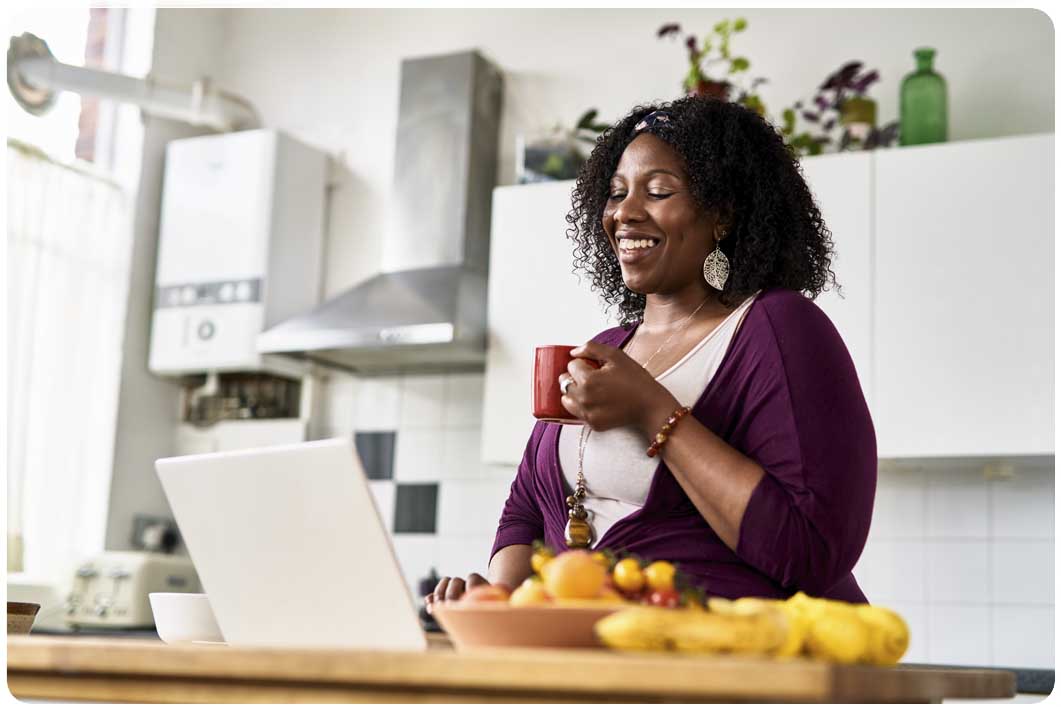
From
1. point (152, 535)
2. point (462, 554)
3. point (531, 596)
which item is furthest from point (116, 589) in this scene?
point (531, 596)

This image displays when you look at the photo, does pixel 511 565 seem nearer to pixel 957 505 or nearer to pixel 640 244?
pixel 640 244

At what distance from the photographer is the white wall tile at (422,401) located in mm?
3949

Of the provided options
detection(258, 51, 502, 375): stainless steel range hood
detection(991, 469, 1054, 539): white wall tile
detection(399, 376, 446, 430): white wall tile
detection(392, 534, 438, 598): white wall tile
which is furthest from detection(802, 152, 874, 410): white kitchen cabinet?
detection(392, 534, 438, 598): white wall tile

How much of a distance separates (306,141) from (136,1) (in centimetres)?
72

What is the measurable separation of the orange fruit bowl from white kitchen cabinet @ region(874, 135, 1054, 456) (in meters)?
2.26

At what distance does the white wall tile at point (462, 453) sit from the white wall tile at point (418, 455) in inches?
0.8

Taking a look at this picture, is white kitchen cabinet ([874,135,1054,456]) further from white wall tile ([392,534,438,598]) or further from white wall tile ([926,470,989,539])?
white wall tile ([392,534,438,598])

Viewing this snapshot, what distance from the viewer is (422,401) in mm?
3977

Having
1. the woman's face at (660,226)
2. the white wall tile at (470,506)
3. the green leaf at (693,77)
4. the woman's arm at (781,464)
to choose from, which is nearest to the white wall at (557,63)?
the green leaf at (693,77)

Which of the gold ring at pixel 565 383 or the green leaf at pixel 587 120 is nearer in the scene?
the gold ring at pixel 565 383

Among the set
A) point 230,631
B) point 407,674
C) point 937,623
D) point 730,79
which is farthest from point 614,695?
point 730,79

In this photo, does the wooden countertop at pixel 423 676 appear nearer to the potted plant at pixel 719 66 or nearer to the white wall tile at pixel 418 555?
the potted plant at pixel 719 66

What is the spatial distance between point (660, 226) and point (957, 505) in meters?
2.05

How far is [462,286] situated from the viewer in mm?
3615
